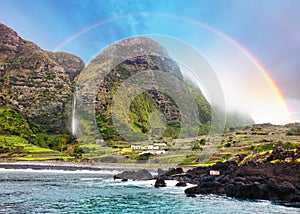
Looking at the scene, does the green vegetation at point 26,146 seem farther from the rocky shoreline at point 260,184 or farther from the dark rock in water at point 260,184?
the dark rock in water at point 260,184

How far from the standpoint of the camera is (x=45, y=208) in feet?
129

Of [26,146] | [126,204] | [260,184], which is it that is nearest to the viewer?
[126,204]

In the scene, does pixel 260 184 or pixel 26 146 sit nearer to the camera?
pixel 260 184

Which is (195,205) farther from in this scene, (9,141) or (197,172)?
(9,141)

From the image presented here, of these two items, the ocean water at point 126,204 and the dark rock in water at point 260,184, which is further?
the dark rock in water at point 260,184

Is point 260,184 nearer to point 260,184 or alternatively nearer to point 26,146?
point 260,184

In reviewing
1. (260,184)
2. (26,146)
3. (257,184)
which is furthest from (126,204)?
(26,146)

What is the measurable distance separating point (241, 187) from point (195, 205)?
1162 cm

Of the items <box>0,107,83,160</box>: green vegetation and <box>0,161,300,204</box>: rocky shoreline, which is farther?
<box>0,107,83,160</box>: green vegetation

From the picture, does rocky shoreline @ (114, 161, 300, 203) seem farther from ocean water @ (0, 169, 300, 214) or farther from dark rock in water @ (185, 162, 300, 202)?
ocean water @ (0, 169, 300, 214)

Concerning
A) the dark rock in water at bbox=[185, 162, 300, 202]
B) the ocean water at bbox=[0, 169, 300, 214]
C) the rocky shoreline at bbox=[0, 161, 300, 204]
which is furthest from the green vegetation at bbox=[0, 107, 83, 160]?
the dark rock in water at bbox=[185, 162, 300, 202]

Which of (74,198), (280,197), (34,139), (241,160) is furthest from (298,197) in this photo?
(34,139)

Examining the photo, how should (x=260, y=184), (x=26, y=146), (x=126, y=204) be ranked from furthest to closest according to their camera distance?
(x=26, y=146)
(x=260, y=184)
(x=126, y=204)

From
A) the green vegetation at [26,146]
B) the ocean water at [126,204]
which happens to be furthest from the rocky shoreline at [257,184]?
the green vegetation at [26,146]
